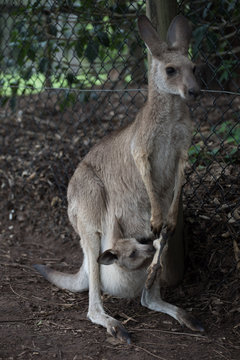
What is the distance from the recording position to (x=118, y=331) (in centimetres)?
281

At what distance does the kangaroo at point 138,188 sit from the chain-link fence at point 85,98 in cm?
47

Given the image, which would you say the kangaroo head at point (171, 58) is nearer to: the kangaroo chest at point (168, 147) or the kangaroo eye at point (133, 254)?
the kangaroo chest at point (168, 147)

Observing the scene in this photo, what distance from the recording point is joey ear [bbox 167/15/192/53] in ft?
9.31

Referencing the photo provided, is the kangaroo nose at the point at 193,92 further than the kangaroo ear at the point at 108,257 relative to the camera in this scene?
No

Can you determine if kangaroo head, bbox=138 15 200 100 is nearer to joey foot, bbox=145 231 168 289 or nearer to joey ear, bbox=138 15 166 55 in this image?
joey ear, bbox=138 15 166 55

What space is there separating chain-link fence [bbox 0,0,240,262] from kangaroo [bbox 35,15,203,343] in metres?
0.47

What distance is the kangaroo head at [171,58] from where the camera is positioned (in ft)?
8.91

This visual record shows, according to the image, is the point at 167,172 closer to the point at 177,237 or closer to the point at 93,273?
the point at 177,237

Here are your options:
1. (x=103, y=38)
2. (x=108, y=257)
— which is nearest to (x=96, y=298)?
(x=108, y=257)

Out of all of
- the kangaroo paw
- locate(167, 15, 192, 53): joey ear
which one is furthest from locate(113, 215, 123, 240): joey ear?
locate(167, 15, 192, 53): joey ear

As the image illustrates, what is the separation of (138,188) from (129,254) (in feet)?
1.37

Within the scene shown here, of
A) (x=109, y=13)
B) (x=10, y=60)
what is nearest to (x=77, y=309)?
(x=109, y=13)

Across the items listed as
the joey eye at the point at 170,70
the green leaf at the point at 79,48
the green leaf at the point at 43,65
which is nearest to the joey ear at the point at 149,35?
the joey eye at the point at 170,70

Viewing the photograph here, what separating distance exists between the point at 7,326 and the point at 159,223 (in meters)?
1.06
